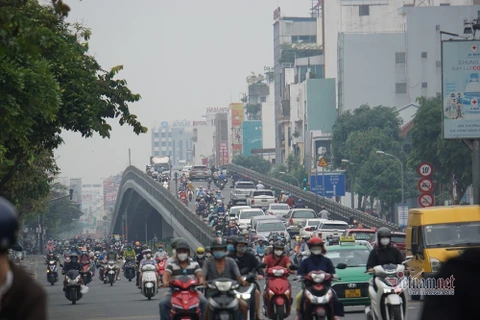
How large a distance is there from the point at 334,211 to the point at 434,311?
2974 inches

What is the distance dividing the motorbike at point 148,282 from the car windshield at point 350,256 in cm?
895

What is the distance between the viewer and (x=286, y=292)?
17438mm

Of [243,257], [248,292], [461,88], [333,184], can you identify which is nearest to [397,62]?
[333,184]

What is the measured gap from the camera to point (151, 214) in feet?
502

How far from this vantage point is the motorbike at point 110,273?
4562 centimetres

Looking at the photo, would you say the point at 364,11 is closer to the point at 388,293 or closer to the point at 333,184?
the point at 333,184

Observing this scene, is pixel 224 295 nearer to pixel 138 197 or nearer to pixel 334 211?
pixel 334 211

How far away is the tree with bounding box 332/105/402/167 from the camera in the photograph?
10306cm

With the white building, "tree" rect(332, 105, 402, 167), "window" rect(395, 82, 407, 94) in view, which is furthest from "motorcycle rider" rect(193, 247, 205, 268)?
"window" rect(395, 82, 407, 94)

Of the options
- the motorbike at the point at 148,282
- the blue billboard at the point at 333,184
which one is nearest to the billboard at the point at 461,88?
the motorbike at the point at 148,282

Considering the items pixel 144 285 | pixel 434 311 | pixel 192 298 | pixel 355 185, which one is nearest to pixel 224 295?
pixel 192 298

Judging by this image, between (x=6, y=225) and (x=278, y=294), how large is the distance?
13.0m

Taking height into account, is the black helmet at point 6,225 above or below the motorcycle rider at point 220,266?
above

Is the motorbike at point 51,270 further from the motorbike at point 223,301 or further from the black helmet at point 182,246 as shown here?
the motorbike at point 223,301
